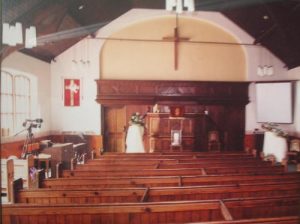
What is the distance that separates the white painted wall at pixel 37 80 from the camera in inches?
272

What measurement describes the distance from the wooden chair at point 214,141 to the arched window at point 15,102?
5.60m

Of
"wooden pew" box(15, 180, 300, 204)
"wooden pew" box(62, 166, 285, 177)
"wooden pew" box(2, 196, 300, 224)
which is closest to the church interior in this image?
"wooden pew" box(62, 166, 285, 177)

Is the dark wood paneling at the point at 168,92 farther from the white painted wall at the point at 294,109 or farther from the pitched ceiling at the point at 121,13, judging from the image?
the pitched ceiling at the point at 121,13

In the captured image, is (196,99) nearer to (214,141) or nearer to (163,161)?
(214,141)

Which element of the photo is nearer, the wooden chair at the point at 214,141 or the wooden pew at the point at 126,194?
the wooden pew at the point at 126,194

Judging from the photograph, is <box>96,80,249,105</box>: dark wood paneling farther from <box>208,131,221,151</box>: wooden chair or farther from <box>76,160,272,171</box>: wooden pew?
<box>76,160,272,171</box>: wooden pew

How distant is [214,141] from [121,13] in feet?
17.3

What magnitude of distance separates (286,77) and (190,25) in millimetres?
3767

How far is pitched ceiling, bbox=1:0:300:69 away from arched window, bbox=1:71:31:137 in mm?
790

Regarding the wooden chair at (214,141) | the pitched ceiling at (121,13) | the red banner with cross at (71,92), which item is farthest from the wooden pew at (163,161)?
the red banner with cross at (71,92)

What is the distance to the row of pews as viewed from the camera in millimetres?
2184

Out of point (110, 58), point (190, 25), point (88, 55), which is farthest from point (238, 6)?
point (88, 55)

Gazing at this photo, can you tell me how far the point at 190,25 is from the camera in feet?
31.1

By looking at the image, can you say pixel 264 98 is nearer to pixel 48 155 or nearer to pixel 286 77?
pixel 286 77
